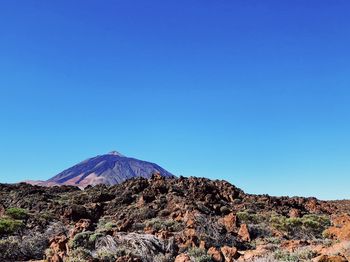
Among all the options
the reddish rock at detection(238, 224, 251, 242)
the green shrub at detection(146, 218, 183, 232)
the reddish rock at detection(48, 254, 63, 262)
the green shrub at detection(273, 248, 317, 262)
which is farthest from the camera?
the green shrub at detection(146, 218, 183, 232)

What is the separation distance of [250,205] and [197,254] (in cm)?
1611

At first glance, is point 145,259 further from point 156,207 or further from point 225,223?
point 156,207

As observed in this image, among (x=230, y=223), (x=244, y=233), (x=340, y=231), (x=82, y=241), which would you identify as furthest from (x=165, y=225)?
(x=340, y=231)

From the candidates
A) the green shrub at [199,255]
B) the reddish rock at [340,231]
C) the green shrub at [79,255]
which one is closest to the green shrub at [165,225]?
the green shrub at [199,255]

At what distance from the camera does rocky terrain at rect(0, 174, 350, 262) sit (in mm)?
11047

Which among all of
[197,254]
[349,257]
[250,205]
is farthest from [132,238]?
[250,205]

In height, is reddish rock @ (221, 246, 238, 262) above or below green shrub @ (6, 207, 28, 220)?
below

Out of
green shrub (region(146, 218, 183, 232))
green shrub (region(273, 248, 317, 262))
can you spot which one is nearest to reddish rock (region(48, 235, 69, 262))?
green shrub (region(273, 248, 317, 262))

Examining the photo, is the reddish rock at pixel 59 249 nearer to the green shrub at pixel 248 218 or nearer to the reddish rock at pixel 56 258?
the reddish rock at pixel 56 258

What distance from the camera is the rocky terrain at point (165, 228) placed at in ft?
36.2

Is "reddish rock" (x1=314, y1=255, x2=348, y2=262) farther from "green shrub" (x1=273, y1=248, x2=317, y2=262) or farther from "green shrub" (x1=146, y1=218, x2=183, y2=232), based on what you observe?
"green shrub" (x1=146, y1=218, x2=183, y2=232)

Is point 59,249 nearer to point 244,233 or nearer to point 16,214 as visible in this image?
point 244,233

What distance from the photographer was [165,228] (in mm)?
16500

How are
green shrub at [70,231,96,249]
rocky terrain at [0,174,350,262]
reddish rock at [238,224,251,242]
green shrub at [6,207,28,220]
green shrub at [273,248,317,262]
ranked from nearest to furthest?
1. green shrub at [273,248,317,262]
2. rocky terrain at [0,174,350,262]
3. green shrub at [70,231,96,249]
4. reddish rock at [238,224,251,242]
5. green shrub at [6,207,28,220]
